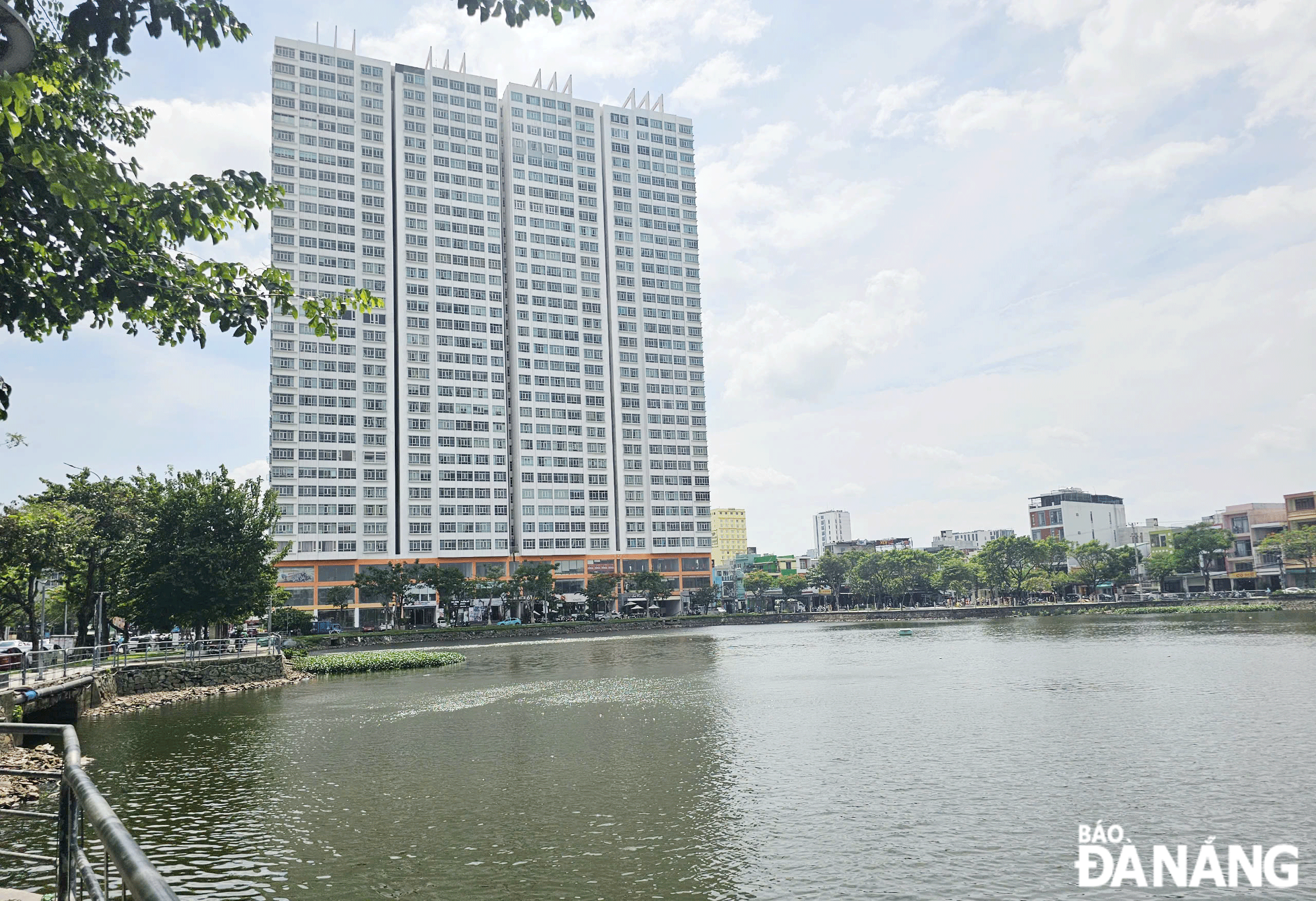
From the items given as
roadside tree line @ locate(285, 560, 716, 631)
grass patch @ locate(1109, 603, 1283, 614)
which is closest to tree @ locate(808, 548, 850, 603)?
roadside tree line @ locate(285, 560, 716, 631)

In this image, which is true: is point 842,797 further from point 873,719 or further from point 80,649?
point 80,649

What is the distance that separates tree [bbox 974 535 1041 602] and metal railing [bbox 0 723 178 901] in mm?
166136

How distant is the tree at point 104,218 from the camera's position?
795cm

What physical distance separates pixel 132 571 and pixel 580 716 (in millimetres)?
34850

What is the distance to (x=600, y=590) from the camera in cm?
14538

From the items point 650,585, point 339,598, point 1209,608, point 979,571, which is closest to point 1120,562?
point 1209,608

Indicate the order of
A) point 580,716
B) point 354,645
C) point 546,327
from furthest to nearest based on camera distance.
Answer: point 546,327, point 354,645, point 580,716

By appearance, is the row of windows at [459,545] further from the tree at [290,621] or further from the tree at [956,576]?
the tree at [956,576]

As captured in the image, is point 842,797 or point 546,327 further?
point 546,327

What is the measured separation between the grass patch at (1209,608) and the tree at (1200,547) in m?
14.8

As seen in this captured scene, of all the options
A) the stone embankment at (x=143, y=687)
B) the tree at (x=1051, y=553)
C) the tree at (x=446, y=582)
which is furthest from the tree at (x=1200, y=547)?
the stone embankment at (x=143, y=687)

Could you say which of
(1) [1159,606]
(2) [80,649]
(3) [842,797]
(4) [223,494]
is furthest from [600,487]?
(3) [842,797]

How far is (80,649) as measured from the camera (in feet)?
152

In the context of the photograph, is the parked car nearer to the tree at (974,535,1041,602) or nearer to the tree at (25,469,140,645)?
the tree at (25,469,140,645)
